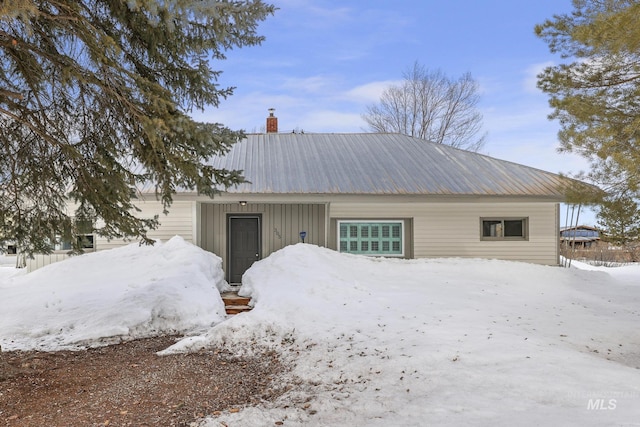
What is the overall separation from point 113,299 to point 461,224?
9.00 meters

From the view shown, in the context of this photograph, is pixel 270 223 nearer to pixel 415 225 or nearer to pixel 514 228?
pixel 415 225

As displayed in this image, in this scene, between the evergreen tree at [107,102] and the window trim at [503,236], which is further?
the window trim at [503,236]

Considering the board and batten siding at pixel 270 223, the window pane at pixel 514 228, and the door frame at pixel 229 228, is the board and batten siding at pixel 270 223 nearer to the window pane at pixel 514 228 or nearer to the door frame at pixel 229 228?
the door frame at pixel 229 228

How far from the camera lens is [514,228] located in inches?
460

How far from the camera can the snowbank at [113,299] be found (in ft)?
22.5

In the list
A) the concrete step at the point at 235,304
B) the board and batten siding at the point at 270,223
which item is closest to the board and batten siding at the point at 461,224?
the board and batten siding at the point at 270,223

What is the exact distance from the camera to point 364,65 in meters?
Result: 18.4

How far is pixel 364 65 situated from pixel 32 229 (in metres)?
15.7

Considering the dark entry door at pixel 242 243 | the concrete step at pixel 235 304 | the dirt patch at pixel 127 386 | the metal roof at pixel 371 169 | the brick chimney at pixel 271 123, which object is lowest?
the dirt patch at pixel 127 386

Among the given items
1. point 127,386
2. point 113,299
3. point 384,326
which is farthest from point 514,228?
point 127,386

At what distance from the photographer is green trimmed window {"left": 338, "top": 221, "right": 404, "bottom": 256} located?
37.6 ft

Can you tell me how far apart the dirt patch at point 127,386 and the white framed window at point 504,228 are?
830 centimetres

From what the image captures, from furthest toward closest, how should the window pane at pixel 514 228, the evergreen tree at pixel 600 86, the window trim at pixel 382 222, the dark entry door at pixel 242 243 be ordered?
the window pane at pixel 514 228 → the window trim at pixel 382 222 → the dark entry door at pixel 242 243 → the evergreen tree at pixel 600 86

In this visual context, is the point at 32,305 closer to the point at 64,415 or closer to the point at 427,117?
the point at 64,415
